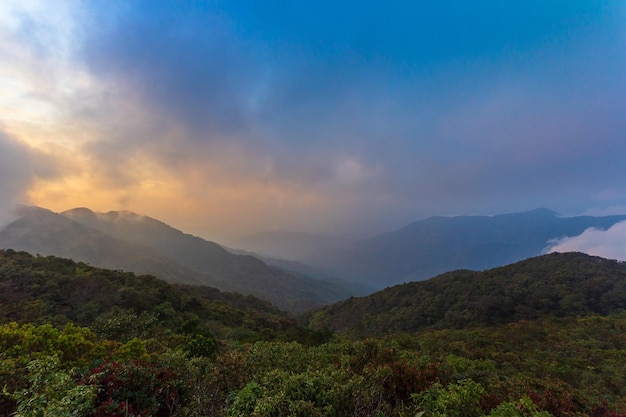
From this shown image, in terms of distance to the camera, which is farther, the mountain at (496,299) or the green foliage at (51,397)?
the mountain at (496,299)

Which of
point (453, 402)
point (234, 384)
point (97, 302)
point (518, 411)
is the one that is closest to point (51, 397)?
point (234, 384)

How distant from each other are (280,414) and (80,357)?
37.1 feet

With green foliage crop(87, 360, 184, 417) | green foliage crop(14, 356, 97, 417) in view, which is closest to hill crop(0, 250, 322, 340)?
green foliage crop(87, 360, 184, 417)

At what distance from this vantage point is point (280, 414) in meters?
6.74

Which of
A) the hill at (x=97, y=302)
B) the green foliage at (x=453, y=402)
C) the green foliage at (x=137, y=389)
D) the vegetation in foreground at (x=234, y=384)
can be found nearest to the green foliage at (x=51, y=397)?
the vegetation in foreground at (x=234, y=384)

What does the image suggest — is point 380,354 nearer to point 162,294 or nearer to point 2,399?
point 2,399

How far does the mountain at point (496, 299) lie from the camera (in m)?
70.1

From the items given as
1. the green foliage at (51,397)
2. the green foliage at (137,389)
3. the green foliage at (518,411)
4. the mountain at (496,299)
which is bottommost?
the mountain at (496,299)

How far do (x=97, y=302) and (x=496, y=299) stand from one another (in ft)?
298

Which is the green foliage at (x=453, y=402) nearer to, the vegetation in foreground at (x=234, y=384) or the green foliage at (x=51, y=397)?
the vegetation in foreground at (x=234, y=384)

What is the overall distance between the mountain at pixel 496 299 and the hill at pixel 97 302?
33.2m

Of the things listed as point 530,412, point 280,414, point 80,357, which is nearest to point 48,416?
point 280,414

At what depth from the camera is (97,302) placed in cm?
3909

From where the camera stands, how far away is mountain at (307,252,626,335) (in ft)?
230
